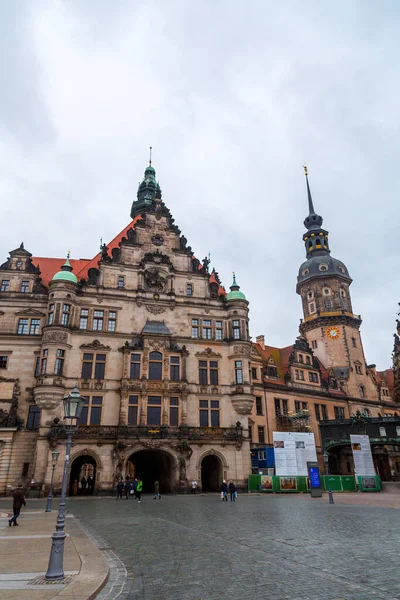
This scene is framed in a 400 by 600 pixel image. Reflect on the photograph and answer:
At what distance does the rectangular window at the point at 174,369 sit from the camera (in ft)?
129

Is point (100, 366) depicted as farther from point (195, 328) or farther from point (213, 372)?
point (213, 372)

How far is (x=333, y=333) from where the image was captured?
216 ft

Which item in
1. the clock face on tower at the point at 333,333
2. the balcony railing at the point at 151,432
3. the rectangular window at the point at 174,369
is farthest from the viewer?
the clock face on tower at the point at 333,333

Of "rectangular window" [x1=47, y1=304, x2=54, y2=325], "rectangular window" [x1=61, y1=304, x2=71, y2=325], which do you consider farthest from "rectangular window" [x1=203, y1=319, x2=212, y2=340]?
"rectangular window" [x1=47, y1=304, x2=54, y2=325]

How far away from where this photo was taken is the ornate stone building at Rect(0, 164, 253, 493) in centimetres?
3497

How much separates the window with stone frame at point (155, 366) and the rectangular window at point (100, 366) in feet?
13.6

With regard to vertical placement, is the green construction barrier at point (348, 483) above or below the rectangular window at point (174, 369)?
below

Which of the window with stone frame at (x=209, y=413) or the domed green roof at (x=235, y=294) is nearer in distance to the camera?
the window with stone frame at (x=209, y=413)

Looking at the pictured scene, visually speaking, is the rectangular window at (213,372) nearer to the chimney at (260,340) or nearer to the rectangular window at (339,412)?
the chimney at (260,340)

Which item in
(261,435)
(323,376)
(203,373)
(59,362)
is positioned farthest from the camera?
(323,376)

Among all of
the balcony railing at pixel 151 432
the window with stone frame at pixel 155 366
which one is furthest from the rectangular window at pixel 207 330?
the balcony railing at pixel 151 432

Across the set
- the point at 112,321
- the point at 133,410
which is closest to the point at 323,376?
the point at 133,410

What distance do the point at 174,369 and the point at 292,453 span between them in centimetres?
1249

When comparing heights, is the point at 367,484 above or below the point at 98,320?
below
